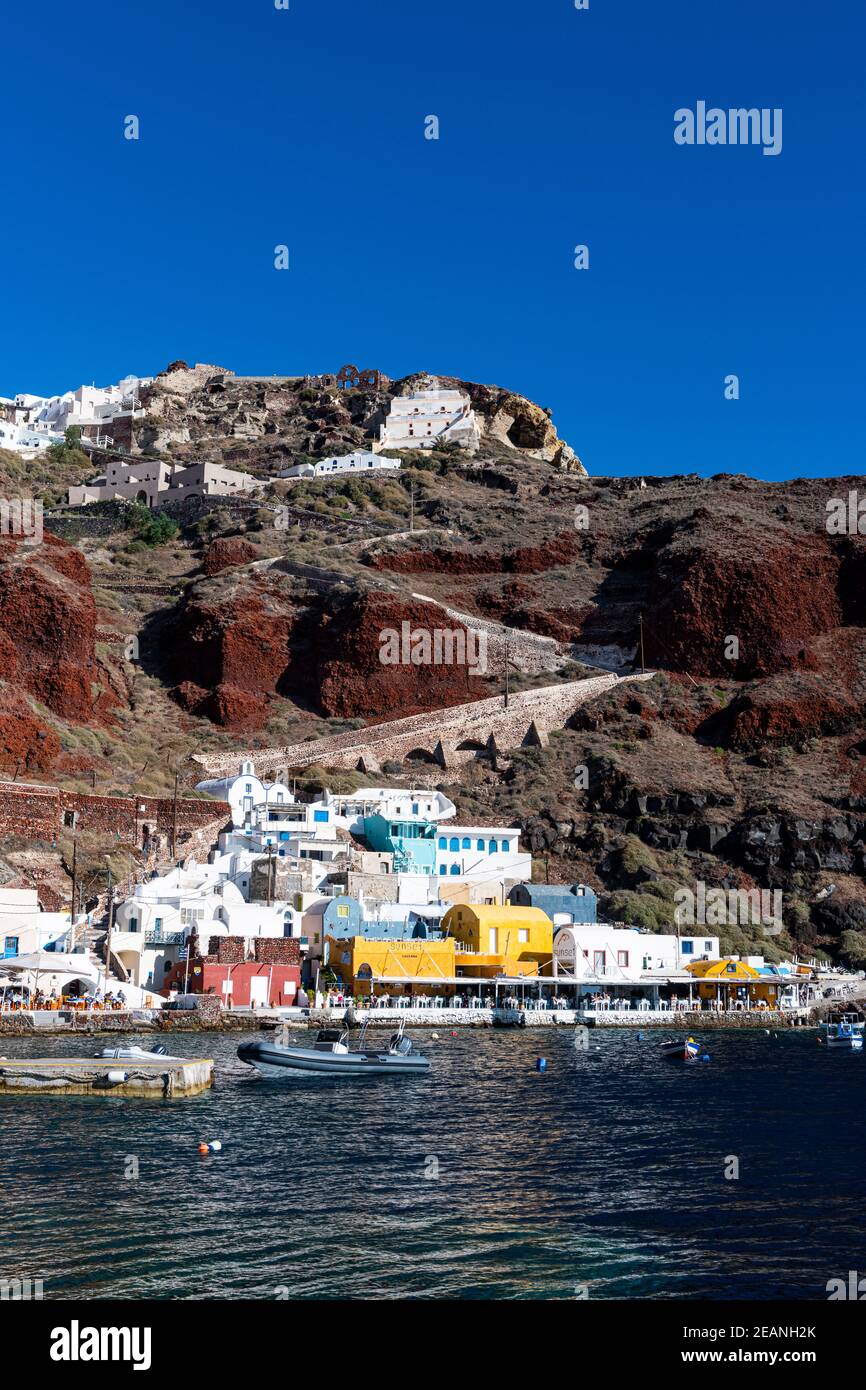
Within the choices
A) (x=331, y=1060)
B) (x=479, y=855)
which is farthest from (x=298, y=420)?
(x=331, y=1060)

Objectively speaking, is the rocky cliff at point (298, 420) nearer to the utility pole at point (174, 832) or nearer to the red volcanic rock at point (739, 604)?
the red volcanic rock at point (739, 604)

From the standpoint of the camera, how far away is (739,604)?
9594 centimetres

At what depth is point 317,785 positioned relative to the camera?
75062 mm

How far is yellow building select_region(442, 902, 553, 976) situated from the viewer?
61.0 m

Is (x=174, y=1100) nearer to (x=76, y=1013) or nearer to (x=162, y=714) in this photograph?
(x=76, y=1013)

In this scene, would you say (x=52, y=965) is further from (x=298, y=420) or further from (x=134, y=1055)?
(x=298, y=420)

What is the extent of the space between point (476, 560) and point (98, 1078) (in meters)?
78.1

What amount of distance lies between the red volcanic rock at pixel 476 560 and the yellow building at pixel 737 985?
48.3 meters

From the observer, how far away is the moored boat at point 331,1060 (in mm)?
37500

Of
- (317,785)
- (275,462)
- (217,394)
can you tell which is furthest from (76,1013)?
(217,394)
